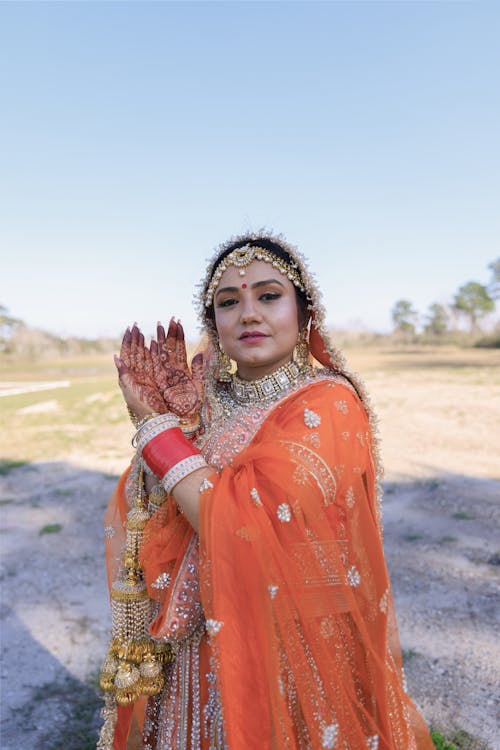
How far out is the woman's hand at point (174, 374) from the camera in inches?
74.8

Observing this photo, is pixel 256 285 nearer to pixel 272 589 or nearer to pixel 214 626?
pixel 272 589

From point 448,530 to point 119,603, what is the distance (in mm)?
4811

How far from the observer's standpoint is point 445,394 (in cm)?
1590

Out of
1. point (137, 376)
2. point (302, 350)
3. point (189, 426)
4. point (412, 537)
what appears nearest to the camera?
point (137, 376)

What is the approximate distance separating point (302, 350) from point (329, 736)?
4.18 ft

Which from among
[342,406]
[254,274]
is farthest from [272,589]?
[254,274]

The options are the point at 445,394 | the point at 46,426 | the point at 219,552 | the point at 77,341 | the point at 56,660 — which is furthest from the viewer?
the point at 77,341

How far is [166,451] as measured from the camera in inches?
66.5

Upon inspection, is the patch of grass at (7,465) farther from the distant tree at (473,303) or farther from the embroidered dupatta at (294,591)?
the distant tree at (473,303)

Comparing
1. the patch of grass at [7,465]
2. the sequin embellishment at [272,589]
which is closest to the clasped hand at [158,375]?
the sequin embellishment at [272,589]

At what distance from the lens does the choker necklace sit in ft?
6.57

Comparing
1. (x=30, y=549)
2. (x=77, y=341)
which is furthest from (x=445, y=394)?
(x=77, y=341)

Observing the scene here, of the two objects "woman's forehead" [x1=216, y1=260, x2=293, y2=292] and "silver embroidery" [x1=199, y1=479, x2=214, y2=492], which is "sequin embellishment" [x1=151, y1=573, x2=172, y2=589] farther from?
"woman's forehead" [x1=216, y1=260, x2=293, y2=292]

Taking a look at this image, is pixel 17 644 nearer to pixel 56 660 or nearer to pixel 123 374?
pixel 56 660
